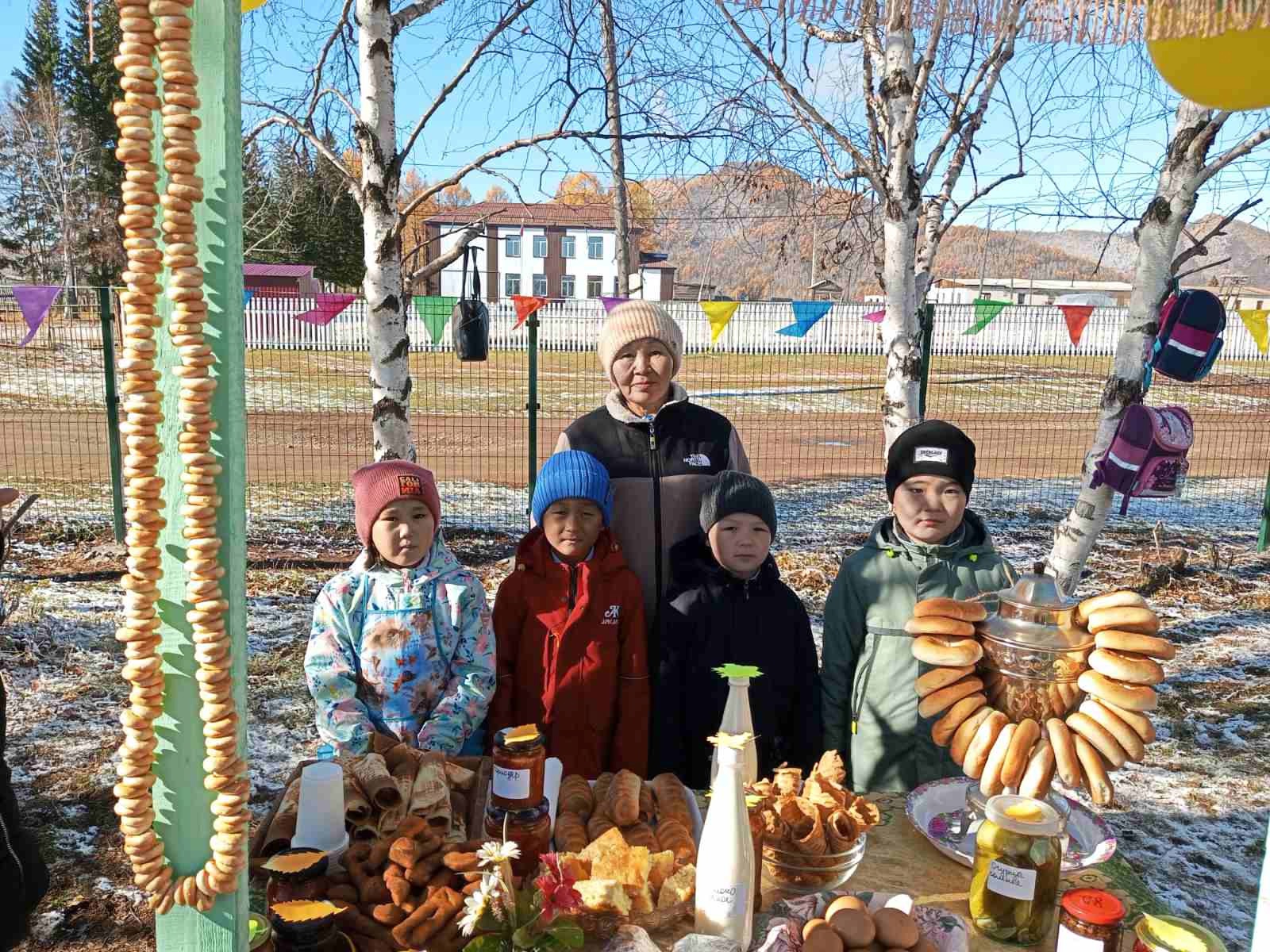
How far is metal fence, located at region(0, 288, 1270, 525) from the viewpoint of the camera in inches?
408

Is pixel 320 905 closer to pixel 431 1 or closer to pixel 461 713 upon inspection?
pixel 461 713

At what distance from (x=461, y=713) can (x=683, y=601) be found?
0.79 metres

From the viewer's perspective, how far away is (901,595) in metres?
2.76

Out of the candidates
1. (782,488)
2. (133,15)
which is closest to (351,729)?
(133,15)

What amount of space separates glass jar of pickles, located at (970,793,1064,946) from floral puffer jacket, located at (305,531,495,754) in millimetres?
1548

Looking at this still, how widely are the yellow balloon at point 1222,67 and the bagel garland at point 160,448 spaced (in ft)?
5.20

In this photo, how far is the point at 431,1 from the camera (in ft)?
16.0

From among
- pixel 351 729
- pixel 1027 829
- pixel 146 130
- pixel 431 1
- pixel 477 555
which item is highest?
pixel 431 1

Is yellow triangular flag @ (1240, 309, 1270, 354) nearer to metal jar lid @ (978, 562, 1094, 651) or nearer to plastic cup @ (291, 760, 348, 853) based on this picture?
metal jar lid @ (978, 562, 1094, 651)

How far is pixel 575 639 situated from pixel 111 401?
623cm

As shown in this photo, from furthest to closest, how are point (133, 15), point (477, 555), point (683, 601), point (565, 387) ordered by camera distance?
1. point (565, 387)
2. point (477, 555)
3. point (683, 601)
4. point (133, 15)

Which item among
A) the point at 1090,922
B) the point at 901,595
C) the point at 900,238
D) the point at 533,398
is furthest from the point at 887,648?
the point at 533,398

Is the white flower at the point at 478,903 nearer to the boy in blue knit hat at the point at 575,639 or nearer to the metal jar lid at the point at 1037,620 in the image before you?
the metal jar lid at the point at 1037,620

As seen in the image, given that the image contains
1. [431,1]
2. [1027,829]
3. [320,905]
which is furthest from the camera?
[431,1]
